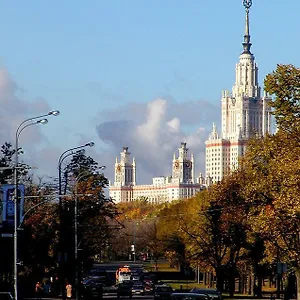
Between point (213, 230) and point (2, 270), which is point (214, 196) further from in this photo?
point (2, 270)

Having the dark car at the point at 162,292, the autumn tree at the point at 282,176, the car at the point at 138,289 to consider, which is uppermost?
the autumn tree at the point at 282,176

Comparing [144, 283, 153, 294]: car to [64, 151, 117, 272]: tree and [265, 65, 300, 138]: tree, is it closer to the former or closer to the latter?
[64, 151, 117, 272]: tree

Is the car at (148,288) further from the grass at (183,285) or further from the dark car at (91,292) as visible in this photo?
the dark car at (91,292)

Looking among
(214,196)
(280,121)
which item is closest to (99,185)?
(214,196)

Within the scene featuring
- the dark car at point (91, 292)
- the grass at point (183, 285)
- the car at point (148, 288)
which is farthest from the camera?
the grass at point (183, 285)

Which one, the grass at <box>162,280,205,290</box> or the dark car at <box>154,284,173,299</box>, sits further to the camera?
the grass at <box>162,280,205,290</box>

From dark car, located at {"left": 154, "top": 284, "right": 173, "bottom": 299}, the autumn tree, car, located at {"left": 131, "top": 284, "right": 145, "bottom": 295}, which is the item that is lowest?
car, located at {"left": 131, "top": 284, "right": 145, "bottom": 295}

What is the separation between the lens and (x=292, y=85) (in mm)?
52875

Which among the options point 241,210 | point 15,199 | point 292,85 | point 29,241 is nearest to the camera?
point 15,199

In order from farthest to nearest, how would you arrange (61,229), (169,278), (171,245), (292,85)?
(169,278) < (171,245) < (61,229) < (292,85)

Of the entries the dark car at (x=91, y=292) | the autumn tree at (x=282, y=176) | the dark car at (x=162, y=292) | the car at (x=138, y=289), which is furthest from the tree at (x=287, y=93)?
the car at (x=138, y=289)

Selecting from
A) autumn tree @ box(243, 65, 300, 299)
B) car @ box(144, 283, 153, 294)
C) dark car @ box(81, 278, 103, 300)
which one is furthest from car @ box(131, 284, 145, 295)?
autumn tree @ box(243, 65, 300, 299)

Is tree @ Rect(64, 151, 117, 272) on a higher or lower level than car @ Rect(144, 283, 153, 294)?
higher

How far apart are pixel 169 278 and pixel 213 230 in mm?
51645
